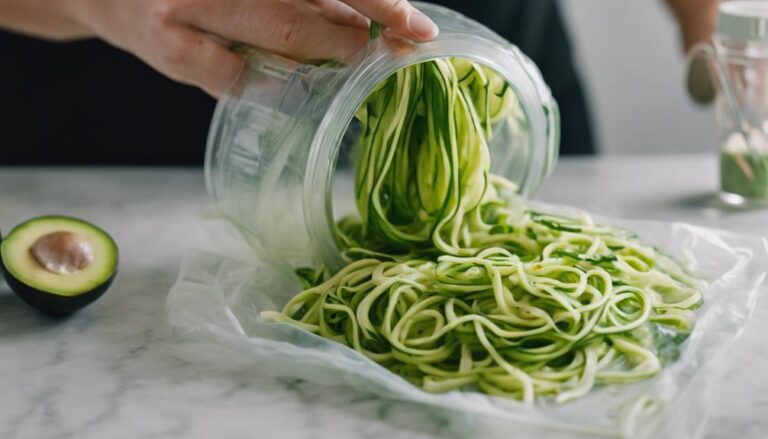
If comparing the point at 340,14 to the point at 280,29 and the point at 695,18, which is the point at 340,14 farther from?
the point at 695,18

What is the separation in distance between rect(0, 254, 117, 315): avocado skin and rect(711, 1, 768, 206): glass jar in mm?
907

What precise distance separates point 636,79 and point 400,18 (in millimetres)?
1962

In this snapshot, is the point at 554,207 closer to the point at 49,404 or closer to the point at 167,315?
the point at 167,315

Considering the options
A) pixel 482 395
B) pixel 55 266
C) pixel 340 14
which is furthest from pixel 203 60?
pixel 482 395

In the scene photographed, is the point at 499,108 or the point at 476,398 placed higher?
the point at 499,108

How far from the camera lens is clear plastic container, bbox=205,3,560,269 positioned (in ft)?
3.82

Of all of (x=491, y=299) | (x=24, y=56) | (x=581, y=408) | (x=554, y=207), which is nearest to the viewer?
(x=581, y=408)

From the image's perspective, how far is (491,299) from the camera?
1.11 meters

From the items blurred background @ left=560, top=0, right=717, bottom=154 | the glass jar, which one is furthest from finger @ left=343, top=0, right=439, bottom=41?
blurred background @ left=560, top=0, right=717, bottom=154

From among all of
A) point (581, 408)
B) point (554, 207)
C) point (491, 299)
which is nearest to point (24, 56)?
point (554, 207)

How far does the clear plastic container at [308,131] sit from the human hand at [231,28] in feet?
0.09

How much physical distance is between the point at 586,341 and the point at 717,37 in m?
0.70

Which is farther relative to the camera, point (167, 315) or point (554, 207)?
point (554, 207)

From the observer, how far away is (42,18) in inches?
63.9
